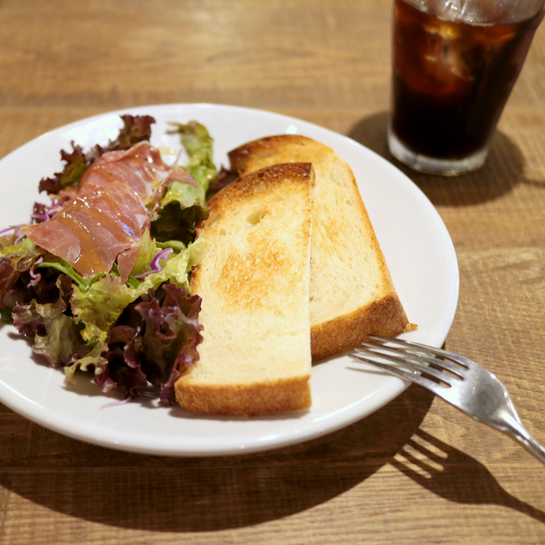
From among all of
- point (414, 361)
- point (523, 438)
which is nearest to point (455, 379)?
point (414, 361)

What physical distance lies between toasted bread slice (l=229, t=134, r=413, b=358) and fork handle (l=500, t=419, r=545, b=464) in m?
0.44

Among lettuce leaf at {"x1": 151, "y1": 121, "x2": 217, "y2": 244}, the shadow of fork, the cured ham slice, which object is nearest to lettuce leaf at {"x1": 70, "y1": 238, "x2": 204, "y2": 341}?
lettuce leaf at {"x1": 151, "y1": 121, "x2": 217, "y2": 244}

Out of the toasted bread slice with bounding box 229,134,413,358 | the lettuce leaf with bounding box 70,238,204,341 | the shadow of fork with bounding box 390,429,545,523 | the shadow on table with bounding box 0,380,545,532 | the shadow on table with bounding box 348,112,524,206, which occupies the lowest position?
the shadow on table with bounding box 348,112,524,206

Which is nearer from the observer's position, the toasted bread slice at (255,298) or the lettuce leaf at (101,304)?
the toasted bread slice at (255,298)

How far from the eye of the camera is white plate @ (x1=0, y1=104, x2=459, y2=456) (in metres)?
1.39

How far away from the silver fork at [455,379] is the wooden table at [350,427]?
0.22m

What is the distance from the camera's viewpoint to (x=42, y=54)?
3.52 meters

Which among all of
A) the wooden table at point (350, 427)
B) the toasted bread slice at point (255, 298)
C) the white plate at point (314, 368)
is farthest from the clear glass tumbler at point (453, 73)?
the toasted bread slice at point (255, 298)

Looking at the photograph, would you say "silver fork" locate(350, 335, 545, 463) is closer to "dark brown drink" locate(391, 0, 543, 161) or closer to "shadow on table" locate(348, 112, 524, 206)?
"shadow on table" locate(348, 112, 524, 206)

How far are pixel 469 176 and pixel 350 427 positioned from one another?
1.67m

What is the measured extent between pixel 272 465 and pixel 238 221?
3.11 feet

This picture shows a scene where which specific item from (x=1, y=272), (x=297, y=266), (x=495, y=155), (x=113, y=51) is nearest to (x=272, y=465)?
(x=297, y=266)

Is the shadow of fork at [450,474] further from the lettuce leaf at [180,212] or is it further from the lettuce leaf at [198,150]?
the lettuce leaf at [198,150]

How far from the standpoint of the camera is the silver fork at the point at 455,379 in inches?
55.3
